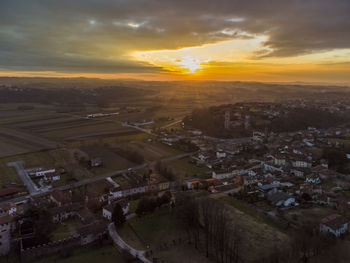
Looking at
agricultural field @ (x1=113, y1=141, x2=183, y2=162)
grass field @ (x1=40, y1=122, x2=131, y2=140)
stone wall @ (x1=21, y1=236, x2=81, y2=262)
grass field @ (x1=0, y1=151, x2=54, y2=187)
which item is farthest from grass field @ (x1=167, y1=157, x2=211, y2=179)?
grass field @ (x1=40, y1=122, x2=131, y2=140)

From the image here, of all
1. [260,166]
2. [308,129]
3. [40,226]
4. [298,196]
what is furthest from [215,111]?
[40,226]

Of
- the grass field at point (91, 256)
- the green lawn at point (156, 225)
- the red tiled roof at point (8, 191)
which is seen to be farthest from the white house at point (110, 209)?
the red tiled roof at point (8, 191)

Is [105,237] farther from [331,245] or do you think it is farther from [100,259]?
[331,245]

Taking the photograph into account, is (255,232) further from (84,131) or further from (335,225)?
(84,131)

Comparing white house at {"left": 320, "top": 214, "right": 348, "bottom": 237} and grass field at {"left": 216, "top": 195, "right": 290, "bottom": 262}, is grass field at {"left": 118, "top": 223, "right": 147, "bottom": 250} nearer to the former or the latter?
grass field at {"left": 216, "top": 195, "right": 290, "bottom": 262}

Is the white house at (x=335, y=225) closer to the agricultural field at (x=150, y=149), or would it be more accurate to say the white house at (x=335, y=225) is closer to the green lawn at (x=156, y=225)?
the green lawn at (x=156, y=225)

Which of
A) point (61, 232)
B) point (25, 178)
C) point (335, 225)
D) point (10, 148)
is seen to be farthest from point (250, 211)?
point (10, 148)
